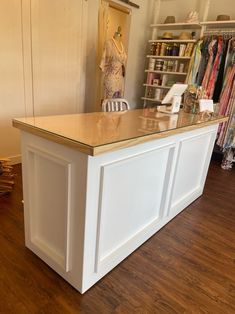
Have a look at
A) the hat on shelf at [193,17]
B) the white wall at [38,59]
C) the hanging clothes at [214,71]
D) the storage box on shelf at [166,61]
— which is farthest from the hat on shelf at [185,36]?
the white wall at [38,59]

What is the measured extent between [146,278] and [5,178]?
163 centimetres

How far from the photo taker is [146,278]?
1431mm

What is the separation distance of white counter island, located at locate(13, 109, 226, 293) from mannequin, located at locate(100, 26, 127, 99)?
1.80 m

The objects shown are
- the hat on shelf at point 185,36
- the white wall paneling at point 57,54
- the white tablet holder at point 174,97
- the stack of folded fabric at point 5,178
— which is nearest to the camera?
the white tablet holder at point 174,97

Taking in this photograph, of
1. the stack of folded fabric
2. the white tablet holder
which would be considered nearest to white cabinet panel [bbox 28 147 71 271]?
the stack of folded fabric

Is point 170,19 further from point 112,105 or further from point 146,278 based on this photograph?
point 146,278

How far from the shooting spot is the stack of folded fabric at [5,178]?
2244mm

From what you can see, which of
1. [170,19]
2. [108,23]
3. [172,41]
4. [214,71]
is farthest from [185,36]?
[108,23]

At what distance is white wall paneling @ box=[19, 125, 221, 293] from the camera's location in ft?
3.71

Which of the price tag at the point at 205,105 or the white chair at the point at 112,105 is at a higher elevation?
the price tag at the point at 205,105

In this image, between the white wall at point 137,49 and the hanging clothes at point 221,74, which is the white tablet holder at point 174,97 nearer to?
the hanging clothes at point 221,74

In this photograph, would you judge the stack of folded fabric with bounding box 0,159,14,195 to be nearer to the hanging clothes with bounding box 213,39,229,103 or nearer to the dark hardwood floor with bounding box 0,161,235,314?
the dark hardwood floor with bounding box 0,161,235,314

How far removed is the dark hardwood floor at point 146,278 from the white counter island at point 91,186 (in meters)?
0.08

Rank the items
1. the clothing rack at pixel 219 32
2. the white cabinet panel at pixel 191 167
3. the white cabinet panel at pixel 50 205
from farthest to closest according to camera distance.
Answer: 1. the clothing rack at pixel 219 32
2. the white cabinet panel at pixel 191 167
3. the white cabinet panel at pixel 50 205
